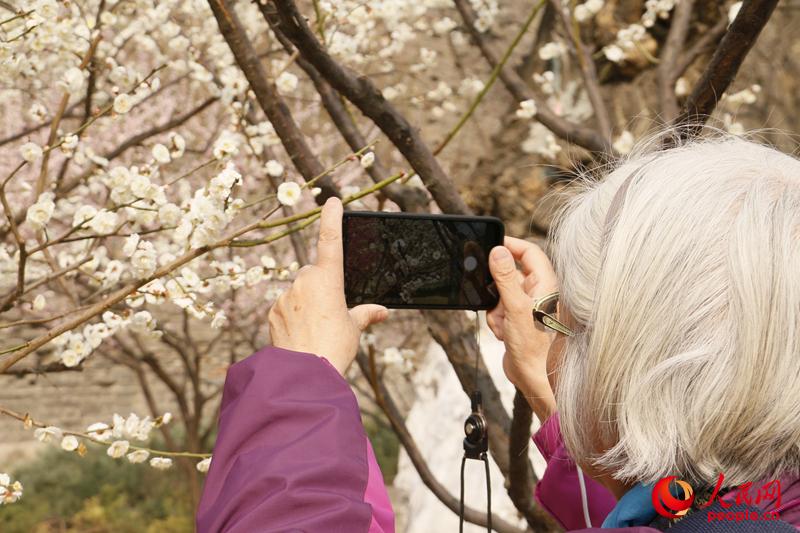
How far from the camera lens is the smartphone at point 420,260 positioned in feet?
4.19

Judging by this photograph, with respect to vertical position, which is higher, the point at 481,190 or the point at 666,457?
the point at 666,457

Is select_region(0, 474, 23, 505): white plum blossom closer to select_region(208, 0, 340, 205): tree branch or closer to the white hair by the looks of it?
select_region(208, 0, 340, 205): tree branch

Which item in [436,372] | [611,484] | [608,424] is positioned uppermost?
[608,424]

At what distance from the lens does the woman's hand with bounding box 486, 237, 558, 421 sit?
4.47 ft

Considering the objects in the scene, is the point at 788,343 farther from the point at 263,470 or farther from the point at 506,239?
the point at 506,239

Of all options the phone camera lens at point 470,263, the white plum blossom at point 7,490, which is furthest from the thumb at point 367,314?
the white plum blossom at point 7,490

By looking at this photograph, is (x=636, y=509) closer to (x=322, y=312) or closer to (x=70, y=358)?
(x=322, y=312)

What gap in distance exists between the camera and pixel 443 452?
5.12m

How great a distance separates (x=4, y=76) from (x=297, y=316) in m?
1.37

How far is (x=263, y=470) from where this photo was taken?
2.94 feet

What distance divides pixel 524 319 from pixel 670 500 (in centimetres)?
55

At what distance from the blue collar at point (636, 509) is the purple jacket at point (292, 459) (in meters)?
0.07

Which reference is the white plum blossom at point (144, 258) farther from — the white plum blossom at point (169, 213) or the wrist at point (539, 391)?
the wrist at point (539, 391)

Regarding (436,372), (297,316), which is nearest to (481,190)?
(436,372)
